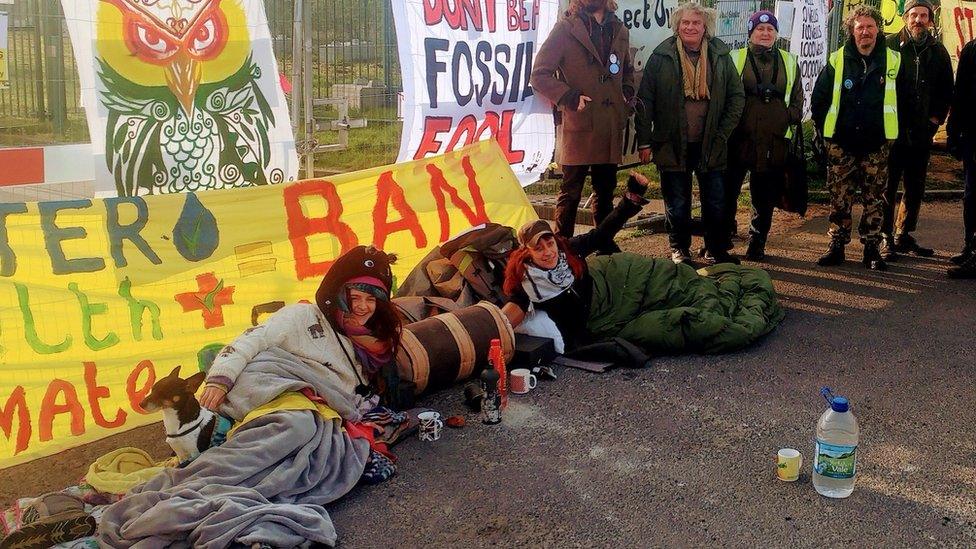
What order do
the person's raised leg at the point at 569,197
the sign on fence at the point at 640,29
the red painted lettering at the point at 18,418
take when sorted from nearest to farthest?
the red painted lettering at the point at 18,418 < the person's raised leg at the point at 569,197 < the sign on fence at the point at 640,29

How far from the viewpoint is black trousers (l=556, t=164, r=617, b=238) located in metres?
8.17

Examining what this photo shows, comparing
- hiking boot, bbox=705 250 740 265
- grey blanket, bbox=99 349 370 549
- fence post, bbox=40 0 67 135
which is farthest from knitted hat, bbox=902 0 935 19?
fence post, bbox=40 0 67 135

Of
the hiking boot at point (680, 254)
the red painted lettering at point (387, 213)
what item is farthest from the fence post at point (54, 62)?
the hiking boot at point (680, 254)

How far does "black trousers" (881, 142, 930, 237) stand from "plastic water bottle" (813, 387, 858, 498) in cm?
449

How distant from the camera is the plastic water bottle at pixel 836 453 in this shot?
171 inches

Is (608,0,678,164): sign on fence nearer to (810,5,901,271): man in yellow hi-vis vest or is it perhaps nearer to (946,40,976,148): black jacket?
(810,5,901,271): man in yellow hi-vis vest

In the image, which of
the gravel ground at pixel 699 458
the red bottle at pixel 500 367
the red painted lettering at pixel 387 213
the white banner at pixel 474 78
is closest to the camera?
the gravel ground at pixel 699 458

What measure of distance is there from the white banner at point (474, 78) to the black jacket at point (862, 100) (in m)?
2.32

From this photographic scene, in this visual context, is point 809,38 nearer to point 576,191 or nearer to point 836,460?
point 576,191

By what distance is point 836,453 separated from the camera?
435cm

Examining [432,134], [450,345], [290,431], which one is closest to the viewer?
[290,431]

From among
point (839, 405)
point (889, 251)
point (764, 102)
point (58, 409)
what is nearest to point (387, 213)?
point (58, 409)

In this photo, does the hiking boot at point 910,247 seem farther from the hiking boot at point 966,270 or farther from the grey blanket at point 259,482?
the grey blanket at point 259,482

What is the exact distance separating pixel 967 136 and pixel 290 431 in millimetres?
6107
